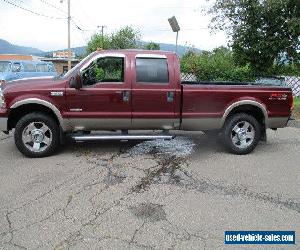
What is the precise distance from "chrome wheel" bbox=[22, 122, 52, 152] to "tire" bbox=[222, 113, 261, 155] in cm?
337

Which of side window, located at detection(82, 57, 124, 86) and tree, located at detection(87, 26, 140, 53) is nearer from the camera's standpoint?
side window, located at detection(82, 57, 124, 86)

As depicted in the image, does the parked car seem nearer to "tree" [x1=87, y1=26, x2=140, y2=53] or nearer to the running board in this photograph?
the running board

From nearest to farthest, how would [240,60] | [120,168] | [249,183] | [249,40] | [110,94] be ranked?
[249,183] < [120,168] < [110,94] < [249,40] < [240,60]

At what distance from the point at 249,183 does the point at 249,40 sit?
35.0 feet

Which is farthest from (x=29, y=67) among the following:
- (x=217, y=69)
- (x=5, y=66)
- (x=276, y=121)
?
(x=276, y=121)

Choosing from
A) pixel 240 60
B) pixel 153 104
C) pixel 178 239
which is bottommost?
pixel 178 239

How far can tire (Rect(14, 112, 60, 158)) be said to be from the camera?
6.50 metres

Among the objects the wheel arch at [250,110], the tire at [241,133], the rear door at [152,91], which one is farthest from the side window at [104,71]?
the tire at [241,133]

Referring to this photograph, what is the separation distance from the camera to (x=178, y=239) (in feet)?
12.4

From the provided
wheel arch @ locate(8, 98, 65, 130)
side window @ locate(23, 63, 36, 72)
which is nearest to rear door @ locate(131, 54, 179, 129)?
wheel arch @ locate(8, 98, 65, 130)

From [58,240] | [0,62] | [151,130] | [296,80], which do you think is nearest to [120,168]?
[151,130]

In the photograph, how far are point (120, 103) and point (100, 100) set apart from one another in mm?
367

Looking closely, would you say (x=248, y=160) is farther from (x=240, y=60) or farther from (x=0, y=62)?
(x=0, y=62)

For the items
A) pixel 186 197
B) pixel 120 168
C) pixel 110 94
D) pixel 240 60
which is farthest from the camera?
pixel 240 60
